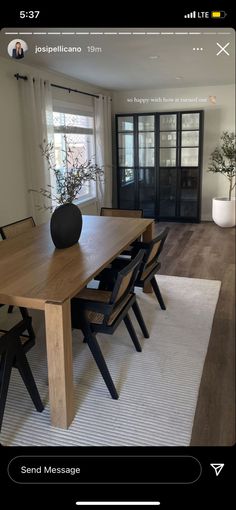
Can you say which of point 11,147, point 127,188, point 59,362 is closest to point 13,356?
point 59,362

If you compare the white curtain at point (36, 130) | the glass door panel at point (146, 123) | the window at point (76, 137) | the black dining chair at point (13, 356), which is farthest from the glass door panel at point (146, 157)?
the black dining chair at point (13, 356)

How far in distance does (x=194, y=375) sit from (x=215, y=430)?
0.43 m

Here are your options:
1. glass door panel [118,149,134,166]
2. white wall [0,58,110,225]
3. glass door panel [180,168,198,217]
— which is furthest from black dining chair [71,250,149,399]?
glass door panel [118,149,134,166]

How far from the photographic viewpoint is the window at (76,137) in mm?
4383

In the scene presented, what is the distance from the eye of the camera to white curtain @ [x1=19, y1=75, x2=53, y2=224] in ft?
11.6

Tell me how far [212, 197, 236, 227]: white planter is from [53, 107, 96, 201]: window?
5.88 feet

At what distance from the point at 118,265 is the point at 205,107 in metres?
3.95

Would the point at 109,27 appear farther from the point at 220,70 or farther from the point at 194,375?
the point at 220,70

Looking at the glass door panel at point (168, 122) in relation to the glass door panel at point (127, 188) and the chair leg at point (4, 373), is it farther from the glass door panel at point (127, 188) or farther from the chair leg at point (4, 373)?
the chair leg at point (4, 373)

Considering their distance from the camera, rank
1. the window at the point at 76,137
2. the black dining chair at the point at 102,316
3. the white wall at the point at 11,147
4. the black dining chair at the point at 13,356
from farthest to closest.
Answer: the window at the point at 76,137 < the white wall at the point at 11,147 < the black dining chair at the point at 102,316 < the black dining chair at the point at 13,356

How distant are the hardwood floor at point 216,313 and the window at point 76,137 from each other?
141 centimetres
